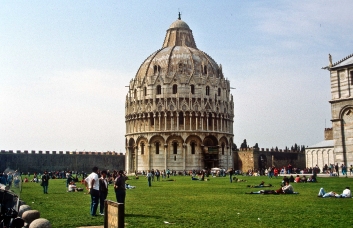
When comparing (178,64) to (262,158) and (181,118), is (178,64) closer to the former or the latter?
(181,118)

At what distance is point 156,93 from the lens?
3000 inches

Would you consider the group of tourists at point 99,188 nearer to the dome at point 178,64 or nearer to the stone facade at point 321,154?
the stone facade at point 321,154

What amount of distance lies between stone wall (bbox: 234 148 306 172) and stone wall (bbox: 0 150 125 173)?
24.9 metres

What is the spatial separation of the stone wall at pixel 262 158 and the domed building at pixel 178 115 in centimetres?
534

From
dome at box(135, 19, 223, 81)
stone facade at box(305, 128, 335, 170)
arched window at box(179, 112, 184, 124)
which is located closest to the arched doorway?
stone facade at box(305, 128, 335, 170)

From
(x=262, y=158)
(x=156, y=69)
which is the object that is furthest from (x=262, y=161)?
(x=156, y=69)

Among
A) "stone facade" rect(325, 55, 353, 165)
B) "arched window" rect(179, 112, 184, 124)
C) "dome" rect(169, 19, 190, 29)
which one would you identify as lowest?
"stone facade" rect(325, 55, 353, 165)

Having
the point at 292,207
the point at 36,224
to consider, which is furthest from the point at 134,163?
the point at 36,224

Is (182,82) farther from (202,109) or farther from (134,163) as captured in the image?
(134,163)

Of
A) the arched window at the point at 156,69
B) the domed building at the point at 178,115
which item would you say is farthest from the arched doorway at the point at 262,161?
the arched window at the point at 156,69

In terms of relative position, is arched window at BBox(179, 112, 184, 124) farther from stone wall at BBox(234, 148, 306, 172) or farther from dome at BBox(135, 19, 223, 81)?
stone wall at BBox(234, 148, 306, 172)

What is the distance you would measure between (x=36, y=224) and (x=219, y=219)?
5.44m

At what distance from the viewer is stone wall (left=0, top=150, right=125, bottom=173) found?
80769 millimetres

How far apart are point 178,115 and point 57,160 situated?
1065 inches
